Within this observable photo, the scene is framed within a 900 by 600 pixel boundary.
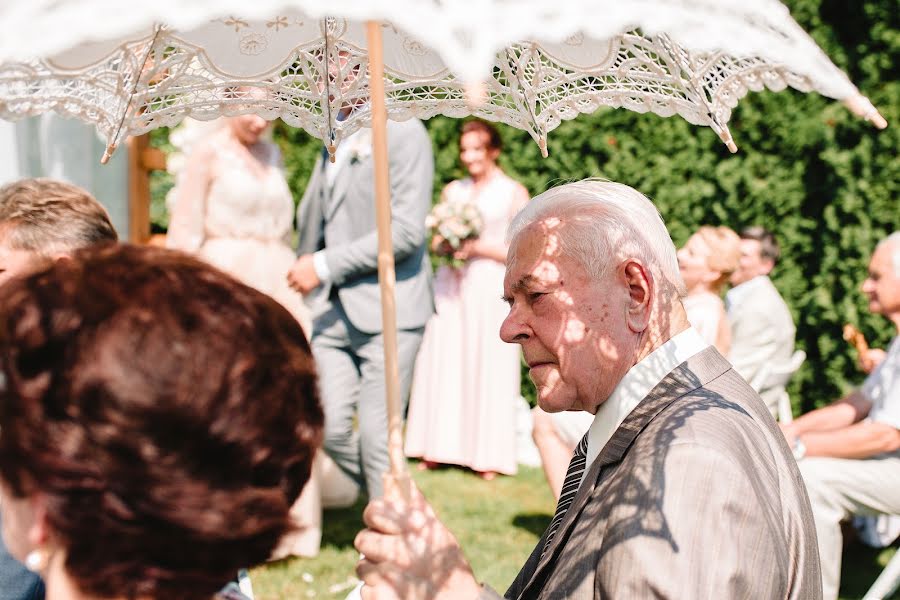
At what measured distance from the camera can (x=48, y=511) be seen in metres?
1.16

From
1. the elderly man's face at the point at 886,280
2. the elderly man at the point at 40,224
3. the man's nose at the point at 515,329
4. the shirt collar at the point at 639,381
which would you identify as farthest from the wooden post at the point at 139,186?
the shirt collar at the point at 639,381

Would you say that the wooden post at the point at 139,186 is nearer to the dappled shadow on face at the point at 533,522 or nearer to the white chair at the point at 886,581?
the dappled shadow on face at the point at 533,522

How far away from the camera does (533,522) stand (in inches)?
235

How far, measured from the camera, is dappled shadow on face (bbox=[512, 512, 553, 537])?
19.0ft

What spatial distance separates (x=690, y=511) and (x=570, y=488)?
56cm

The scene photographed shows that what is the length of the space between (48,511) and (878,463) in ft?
13.9

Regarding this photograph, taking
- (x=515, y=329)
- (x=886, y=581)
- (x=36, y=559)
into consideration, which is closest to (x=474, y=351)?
(x=886, y=581)

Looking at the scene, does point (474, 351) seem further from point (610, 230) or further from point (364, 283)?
point (610, 230)

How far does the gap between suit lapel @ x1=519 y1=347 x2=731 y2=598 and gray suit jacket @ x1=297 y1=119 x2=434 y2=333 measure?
277cm

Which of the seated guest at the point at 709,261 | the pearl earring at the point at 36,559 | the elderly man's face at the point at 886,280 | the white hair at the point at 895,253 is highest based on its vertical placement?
the pearl earring at the point at 36,559

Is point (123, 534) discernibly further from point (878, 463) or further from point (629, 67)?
point (878, 463)

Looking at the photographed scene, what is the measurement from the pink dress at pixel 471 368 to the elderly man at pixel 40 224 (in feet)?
15.1

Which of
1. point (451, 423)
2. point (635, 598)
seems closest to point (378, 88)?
point (635, 598)

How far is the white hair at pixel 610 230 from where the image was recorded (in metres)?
2.09
